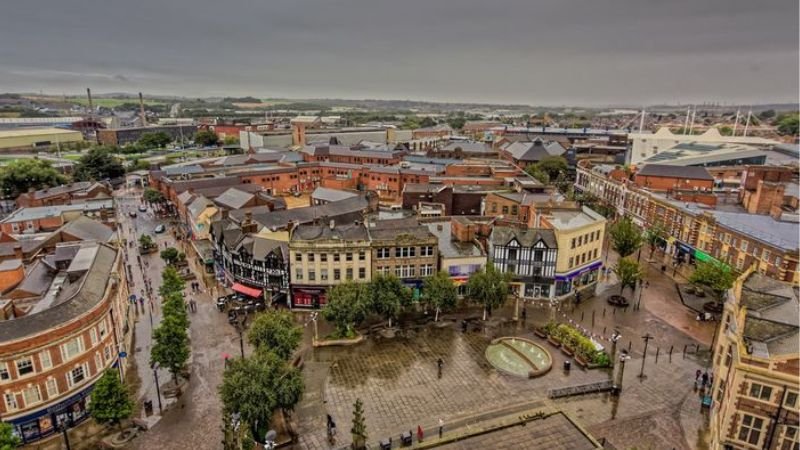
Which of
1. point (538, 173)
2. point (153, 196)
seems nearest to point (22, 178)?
point (153, 196)

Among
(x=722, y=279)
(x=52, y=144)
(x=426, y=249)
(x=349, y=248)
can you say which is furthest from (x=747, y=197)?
(x=52, y=144)

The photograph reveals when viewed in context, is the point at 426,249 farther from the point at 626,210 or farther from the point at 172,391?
the point at 626,210

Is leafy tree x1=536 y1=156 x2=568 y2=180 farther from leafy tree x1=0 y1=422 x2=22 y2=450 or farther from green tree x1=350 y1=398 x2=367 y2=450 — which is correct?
leafy tree x1=0 y1=422 x2=22 y2=450

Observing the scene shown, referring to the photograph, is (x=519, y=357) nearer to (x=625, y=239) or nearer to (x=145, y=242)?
(x=625, y=239)

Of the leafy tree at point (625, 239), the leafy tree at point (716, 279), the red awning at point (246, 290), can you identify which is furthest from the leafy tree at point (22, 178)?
the leafy tree at point (716, 279)

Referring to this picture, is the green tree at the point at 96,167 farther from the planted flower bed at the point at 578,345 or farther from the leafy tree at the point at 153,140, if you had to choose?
the planted flower bed at the point at 578,345

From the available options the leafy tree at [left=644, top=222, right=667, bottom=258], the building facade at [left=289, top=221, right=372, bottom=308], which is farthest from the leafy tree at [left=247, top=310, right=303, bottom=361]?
the leafy tree at [left=644, top=222, right=667, bottom=258]

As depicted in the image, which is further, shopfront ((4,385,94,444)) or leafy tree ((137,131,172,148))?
leafy tree ((137,131,172,148))
